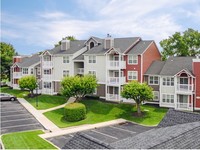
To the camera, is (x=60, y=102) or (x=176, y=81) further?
(x=60, y=102)

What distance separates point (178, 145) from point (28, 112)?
106 feet

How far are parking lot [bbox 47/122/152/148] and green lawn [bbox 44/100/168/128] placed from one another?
8.43ft

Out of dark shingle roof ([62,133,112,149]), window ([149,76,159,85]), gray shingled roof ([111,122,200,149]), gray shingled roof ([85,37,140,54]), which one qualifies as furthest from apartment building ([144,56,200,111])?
dark shingle roof ([62,133,112,149])

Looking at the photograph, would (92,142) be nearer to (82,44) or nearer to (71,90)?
(71,90)

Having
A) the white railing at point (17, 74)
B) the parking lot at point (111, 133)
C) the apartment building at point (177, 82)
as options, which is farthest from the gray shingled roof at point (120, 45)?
the white railing at point (17, 74)

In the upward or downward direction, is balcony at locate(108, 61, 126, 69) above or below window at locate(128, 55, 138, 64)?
below

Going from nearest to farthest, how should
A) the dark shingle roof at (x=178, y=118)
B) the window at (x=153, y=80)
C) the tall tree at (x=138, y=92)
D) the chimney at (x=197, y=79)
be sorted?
the dark shingle roof at (x=178, y=118)
the tall tree at (x=138, y=92)
the chimney at (x=197, y=79)
the window at (x=153, y=80)

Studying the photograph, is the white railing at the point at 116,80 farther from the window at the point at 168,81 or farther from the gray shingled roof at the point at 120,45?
the window at the point at 168,81

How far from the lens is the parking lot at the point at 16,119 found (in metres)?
32.4

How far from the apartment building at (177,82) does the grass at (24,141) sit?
20209 millimetres

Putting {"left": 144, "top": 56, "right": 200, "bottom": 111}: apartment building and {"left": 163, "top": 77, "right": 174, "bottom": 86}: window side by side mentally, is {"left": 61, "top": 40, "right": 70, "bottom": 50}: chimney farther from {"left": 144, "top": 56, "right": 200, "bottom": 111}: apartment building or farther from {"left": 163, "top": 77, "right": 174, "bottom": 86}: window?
{"left": 163, "top": 77, "right": 174, "bottom": 86}: window

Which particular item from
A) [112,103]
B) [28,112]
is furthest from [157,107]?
[28,112]

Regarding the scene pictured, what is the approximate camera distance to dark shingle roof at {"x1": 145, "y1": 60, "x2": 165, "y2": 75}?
42500 mm

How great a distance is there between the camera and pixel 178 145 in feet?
40.2
